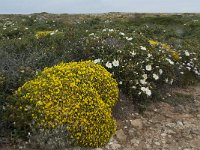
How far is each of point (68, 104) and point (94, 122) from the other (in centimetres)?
45

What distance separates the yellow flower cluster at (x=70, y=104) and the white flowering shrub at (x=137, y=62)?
120 cm

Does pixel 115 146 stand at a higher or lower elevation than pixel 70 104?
lower

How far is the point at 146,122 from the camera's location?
7.29 m

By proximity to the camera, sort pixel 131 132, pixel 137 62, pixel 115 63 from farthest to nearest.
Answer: pixel 137 62
pixel 115 63
pixel 131 132

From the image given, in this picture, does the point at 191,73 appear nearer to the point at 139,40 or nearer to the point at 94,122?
the point at 139,40

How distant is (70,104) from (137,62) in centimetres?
259

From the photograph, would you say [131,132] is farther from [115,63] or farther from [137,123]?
[115,63]

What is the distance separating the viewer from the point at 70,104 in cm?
619

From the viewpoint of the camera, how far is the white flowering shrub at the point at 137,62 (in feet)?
26.4

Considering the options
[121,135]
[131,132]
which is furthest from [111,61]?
[121,135]

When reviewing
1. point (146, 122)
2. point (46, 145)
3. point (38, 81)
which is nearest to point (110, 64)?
point (146, 122)

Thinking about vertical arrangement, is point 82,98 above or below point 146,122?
above

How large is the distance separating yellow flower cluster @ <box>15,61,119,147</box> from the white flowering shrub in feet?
3.93

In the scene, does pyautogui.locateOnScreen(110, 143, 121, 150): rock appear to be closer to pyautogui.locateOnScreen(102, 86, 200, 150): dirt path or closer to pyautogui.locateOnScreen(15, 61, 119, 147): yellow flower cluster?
pyautogui.locateOnScreen(102, 86, 200, 150): dirt path
